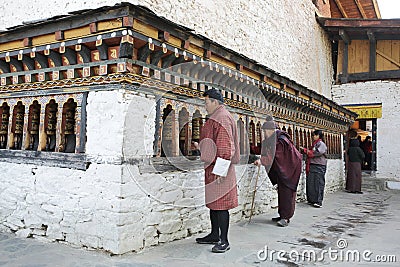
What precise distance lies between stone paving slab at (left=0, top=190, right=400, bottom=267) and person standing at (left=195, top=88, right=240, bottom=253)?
12.7 inches

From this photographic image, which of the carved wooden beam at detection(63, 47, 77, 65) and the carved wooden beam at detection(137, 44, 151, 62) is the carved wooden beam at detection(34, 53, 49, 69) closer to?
the carved wooden beam at detection(63, 47, 77, 65)

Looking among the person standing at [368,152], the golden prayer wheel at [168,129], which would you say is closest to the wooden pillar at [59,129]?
the golden prayer wheel at [168,129]

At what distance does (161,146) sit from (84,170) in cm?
88

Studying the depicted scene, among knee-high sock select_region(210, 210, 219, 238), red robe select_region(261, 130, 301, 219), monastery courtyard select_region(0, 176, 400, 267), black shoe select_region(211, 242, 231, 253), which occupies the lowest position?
monastery courtyard select_region(0, 176, 400, 267)

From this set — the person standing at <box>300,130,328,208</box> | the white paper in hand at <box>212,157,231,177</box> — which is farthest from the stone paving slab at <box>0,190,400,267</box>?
the person standing at <box>300,130,328,208</box>

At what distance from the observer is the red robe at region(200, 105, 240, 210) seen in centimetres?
370

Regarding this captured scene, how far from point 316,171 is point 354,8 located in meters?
9.87

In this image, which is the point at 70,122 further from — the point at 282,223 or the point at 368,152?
the point at 368,152

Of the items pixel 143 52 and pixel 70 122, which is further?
pixel 70 122

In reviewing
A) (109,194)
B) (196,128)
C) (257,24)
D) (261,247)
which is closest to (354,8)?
(257,24)

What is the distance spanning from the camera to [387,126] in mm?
12094

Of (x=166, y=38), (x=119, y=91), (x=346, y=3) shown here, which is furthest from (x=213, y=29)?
(x=346, y=3)

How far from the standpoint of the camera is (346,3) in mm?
14438

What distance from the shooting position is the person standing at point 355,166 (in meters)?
10.1
